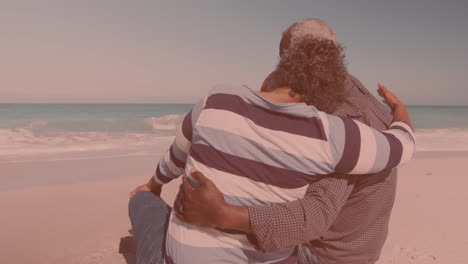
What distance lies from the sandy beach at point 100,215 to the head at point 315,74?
254cm

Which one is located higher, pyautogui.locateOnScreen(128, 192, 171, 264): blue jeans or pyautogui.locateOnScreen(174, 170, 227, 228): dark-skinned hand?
pyautogui.locateOnScreen(174, 170, 227, 228): dark-skinned hand

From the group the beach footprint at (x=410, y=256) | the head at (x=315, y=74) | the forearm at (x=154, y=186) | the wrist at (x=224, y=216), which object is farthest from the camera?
the beach footprint at (x=410, y=256)

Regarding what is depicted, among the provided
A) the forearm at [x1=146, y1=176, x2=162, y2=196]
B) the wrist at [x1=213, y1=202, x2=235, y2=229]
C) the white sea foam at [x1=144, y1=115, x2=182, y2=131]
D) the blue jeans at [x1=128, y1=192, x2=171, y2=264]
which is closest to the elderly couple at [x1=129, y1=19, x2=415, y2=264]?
the wrist at [x1=213, y1=202, x2=235, y2=229]

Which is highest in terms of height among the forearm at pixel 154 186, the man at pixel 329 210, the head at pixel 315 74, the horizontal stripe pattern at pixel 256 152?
the head at pixel 315 74

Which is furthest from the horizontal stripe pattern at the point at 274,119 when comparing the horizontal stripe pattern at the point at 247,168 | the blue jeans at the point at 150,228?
the blue jeans at the point at 150,228

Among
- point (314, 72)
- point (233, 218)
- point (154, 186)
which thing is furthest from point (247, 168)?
point (154, 186)

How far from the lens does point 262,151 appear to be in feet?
4.55

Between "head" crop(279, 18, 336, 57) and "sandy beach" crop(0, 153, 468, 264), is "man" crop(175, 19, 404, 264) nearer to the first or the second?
"head" crop(279, 18, 336, 57)

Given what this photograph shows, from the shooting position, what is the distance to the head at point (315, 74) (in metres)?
1.51

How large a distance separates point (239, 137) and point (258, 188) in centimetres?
23

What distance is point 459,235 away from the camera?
402 centimetres

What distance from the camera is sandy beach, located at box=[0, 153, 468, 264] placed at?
352cm

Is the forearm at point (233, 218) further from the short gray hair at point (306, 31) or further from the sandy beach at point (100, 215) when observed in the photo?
the sandy beach at point (100, 215)

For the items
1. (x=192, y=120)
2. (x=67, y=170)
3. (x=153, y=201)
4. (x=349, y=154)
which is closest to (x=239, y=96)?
(x=192, y=120)
